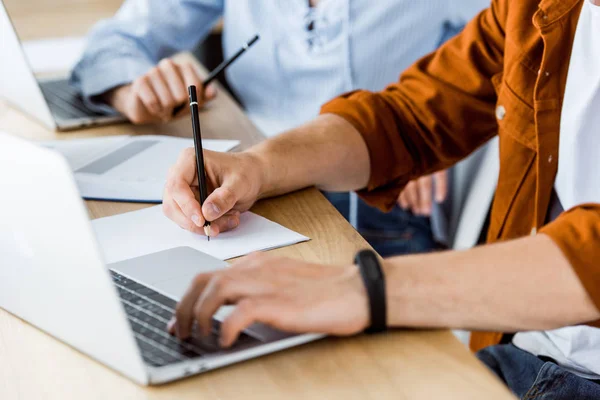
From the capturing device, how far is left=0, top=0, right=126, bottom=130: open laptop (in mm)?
1099

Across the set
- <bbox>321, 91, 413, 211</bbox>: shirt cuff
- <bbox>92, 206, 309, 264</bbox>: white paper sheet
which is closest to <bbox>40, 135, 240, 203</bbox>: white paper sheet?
<bbox>92, 206, 309, 264</bbox>: white paper sheet

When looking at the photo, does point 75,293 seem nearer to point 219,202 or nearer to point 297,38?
point 219,202

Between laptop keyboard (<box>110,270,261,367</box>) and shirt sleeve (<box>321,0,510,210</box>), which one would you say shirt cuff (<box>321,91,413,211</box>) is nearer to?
shirt sleeve (<box>321,0,510,210</box>)

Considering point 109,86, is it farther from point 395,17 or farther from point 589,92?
point 589,92

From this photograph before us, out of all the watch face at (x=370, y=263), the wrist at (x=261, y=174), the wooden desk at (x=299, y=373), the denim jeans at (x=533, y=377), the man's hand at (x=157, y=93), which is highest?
the man's hand at (x=157, y=93)

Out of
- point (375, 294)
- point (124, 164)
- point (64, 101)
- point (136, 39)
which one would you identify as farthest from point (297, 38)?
point (375, 294)

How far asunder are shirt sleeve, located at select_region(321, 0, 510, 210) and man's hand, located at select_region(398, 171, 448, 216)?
1.90 ft

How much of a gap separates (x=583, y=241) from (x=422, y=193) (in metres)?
1.05

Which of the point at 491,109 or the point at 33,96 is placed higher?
the point at 33,96

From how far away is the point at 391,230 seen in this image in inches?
63.4

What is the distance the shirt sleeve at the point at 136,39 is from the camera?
4.22 ft

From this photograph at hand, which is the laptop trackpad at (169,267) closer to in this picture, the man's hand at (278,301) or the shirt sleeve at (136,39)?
the man's hand at (278,301)

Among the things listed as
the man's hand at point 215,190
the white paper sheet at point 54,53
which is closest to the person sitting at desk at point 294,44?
the white paper sheet at point 54,53

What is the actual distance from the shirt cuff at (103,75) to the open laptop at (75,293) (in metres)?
0.67
